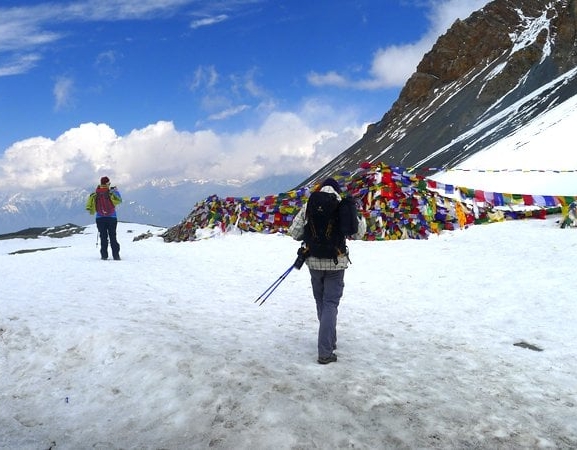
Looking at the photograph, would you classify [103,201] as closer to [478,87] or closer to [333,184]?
[333,184]

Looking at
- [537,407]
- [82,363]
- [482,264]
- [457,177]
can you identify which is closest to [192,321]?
[82,363]

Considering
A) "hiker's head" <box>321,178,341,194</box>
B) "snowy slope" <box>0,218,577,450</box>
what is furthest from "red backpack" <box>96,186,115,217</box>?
"hiker's head" <box>321,178,341,194</box>

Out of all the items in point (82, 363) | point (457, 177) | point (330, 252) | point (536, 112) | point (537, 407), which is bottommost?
point (537, 407)

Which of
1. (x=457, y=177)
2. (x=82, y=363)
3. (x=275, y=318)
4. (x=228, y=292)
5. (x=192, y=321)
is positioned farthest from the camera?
(x=457, y=177)

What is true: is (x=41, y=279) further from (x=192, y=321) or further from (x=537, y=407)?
(x=537, y=407)

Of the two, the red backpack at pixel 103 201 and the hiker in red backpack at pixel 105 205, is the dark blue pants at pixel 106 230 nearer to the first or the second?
the hiker in red backpack at pixel 105 205

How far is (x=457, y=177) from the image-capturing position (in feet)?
130

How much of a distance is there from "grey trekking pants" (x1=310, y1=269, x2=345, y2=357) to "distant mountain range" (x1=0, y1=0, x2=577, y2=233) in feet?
215

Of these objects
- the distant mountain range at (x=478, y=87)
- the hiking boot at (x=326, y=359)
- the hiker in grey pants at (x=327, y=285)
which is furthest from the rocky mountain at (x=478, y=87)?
the hiking boot at (x=326, y=359)

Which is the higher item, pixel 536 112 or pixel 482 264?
pixel 536 112

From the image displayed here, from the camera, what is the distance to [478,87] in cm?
10194

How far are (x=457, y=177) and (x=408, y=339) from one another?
34.8 meters

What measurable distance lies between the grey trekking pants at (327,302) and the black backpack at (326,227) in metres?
0.25

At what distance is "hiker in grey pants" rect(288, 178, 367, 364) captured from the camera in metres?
6.00
